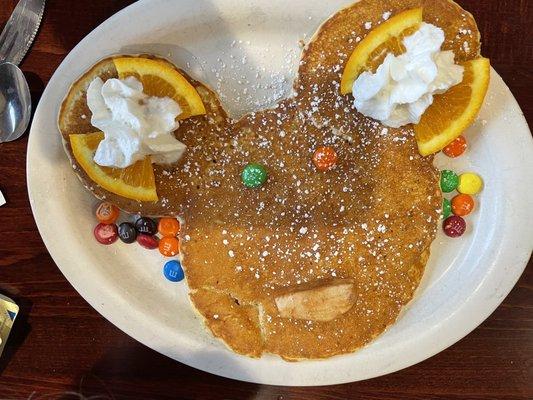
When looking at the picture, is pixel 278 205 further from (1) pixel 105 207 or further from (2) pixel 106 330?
(2) pixel 106 330

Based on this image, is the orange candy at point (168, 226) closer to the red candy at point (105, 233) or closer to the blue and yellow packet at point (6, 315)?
the red candy at point (105, 233)

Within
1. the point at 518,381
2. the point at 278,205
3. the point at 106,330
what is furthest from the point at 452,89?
the point at 106,330

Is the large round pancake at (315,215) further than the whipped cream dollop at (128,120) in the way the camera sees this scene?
Yes

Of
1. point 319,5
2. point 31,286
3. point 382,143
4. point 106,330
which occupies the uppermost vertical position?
point 319,5

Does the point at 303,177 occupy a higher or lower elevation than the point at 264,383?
higher

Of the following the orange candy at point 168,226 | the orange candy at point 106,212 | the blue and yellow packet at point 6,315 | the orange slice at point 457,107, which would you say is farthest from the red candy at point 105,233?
the orange slice at point 457,107
